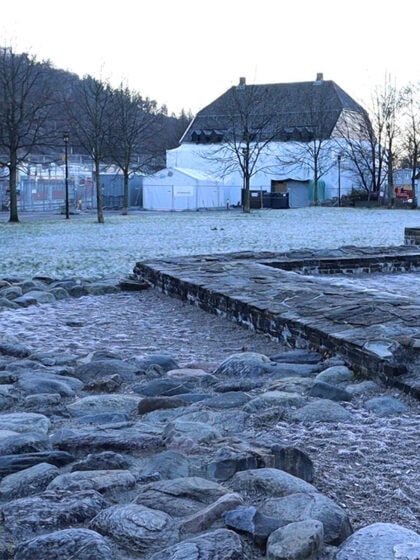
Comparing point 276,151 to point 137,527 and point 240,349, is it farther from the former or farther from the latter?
point 137,527

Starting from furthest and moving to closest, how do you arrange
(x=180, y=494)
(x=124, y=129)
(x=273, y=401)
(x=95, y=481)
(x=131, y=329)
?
(x=124, y=129), (x=131, y=329), (x=273, y=401), (x=95, y=481), (x=180, y=494)

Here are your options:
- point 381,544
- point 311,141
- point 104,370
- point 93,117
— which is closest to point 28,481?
point 381,544

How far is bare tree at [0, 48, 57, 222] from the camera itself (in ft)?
104

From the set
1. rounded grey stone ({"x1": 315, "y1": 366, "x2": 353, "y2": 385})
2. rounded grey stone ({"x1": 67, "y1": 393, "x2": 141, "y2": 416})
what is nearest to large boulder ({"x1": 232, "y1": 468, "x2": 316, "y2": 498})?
rounded grey stone ({"x1": 67, "y1": 393, "x2": 141, "y2": 416})

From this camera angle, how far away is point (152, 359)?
244 inches

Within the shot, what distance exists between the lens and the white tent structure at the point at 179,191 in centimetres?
5088

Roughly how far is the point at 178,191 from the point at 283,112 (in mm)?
12129

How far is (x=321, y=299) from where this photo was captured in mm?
7625

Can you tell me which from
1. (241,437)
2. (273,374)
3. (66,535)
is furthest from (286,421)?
(66,535)

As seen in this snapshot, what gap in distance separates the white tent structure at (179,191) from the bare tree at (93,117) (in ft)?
35.0

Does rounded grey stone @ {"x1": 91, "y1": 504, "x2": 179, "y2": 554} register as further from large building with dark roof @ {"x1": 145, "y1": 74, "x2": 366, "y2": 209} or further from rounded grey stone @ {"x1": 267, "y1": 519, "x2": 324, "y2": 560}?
large building with dark roof @ {"x1": 145, "y1": 74, "x2": 366, "y2": 209}

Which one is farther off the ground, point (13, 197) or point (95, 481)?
point (13, 197)

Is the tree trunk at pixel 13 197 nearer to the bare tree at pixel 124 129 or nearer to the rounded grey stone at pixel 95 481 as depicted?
the bare tree at pixel 124 129

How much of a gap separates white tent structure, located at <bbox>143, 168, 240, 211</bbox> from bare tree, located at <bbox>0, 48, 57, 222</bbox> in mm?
16356
